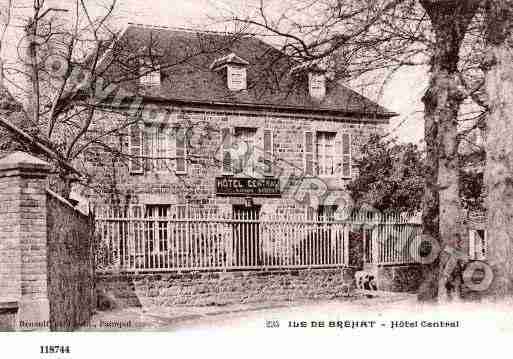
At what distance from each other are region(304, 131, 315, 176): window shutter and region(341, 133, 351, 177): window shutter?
1.04 m

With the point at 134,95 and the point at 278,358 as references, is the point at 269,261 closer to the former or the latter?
the point at 134,95

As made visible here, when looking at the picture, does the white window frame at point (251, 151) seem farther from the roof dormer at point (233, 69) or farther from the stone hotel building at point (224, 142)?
the roof dormer at point (233, 69)

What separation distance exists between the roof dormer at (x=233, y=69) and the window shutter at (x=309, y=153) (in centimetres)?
260

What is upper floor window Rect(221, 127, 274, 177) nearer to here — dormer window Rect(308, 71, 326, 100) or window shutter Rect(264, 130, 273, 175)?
window shutter Rect(264, 130, 273, 175)

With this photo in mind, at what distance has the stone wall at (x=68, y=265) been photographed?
319 inches

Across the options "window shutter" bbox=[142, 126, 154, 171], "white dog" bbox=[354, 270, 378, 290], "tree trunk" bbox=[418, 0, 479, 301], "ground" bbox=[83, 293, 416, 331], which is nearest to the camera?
"tree trunk" bbox=[418, 0, 479, 301]

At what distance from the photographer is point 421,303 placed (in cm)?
1077

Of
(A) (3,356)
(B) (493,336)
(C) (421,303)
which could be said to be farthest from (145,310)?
(B) (493,336)

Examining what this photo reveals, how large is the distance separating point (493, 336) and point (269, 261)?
8675 mm

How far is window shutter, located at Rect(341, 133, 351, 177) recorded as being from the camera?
22.1 m

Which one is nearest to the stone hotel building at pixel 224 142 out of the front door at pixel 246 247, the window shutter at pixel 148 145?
the window shutter at pixel 148 145

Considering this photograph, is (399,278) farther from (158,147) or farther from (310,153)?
(158,147)

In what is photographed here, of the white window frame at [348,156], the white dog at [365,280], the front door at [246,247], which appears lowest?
the white dog at [365,280]

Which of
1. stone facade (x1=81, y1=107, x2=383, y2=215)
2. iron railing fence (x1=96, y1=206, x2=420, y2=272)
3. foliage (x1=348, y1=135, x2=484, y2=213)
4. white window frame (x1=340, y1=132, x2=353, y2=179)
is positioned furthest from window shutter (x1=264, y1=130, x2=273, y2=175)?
iron railing fence (x1=96, y1=206, x2=420, y2=272)
